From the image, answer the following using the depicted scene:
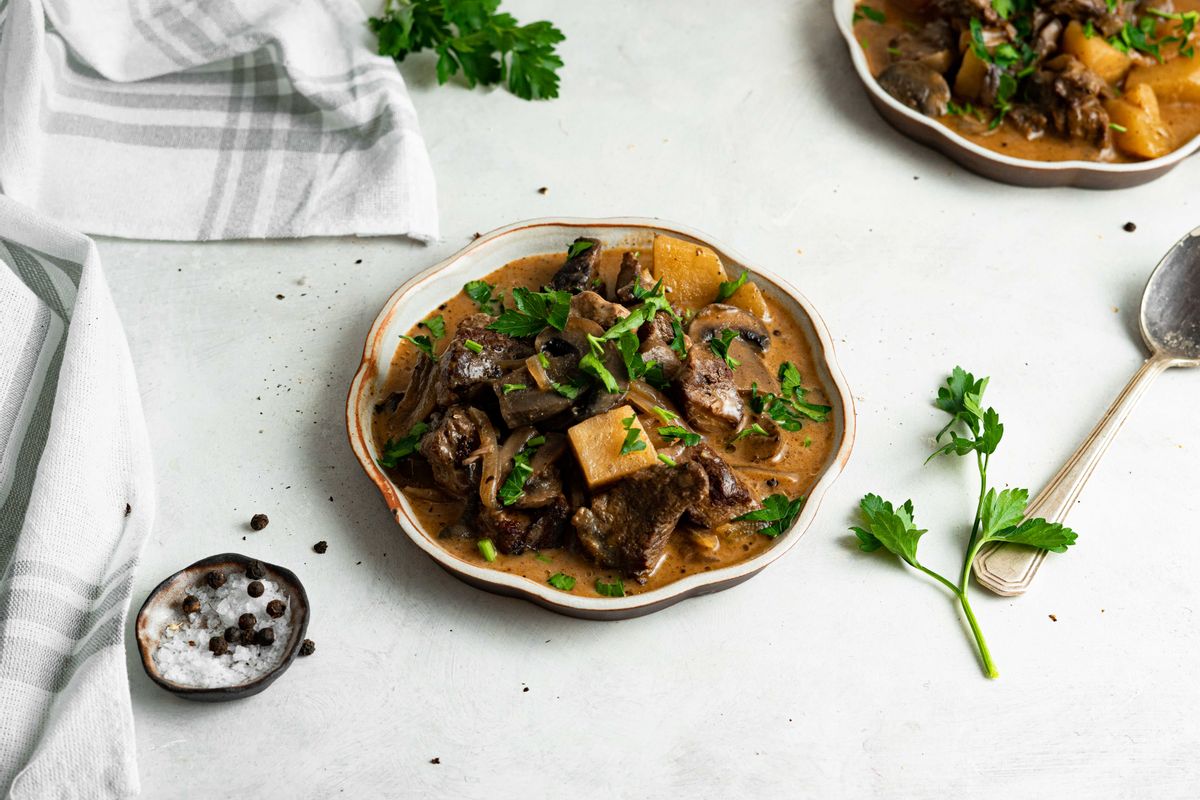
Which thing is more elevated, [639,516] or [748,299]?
[748,299]

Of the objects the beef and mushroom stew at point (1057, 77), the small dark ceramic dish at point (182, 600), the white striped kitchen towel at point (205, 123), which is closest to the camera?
the small dark ceramic dish at point (182, 600)

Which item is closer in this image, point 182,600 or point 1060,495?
point 182,600

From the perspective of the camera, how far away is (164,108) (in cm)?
510

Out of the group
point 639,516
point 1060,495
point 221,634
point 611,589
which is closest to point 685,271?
point 639,516

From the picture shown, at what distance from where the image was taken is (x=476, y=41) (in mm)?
5309

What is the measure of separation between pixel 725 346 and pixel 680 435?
1.49 ft

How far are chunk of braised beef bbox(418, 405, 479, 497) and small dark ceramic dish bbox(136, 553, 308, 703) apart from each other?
598mm

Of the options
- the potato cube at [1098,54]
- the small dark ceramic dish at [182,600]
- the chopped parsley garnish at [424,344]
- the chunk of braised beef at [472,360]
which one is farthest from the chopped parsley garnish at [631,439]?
the potato cube at [1098,54]

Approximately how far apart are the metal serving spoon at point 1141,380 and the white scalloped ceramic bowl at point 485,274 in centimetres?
71

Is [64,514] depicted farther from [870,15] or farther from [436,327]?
[870,15]

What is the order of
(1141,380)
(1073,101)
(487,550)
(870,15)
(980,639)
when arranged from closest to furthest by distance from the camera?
(487,550)
(980,639)
(1141,380)
(1073,101)
(870,15)

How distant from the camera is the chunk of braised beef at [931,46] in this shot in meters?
5.34

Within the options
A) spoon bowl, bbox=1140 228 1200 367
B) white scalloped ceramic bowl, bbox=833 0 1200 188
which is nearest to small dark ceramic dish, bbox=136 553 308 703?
white scalloped ceramic bowl, bbox=833 0 1200 188

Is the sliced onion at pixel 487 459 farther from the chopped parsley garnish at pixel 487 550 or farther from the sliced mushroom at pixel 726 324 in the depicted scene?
the sliced mushroom at pixel 726 324
